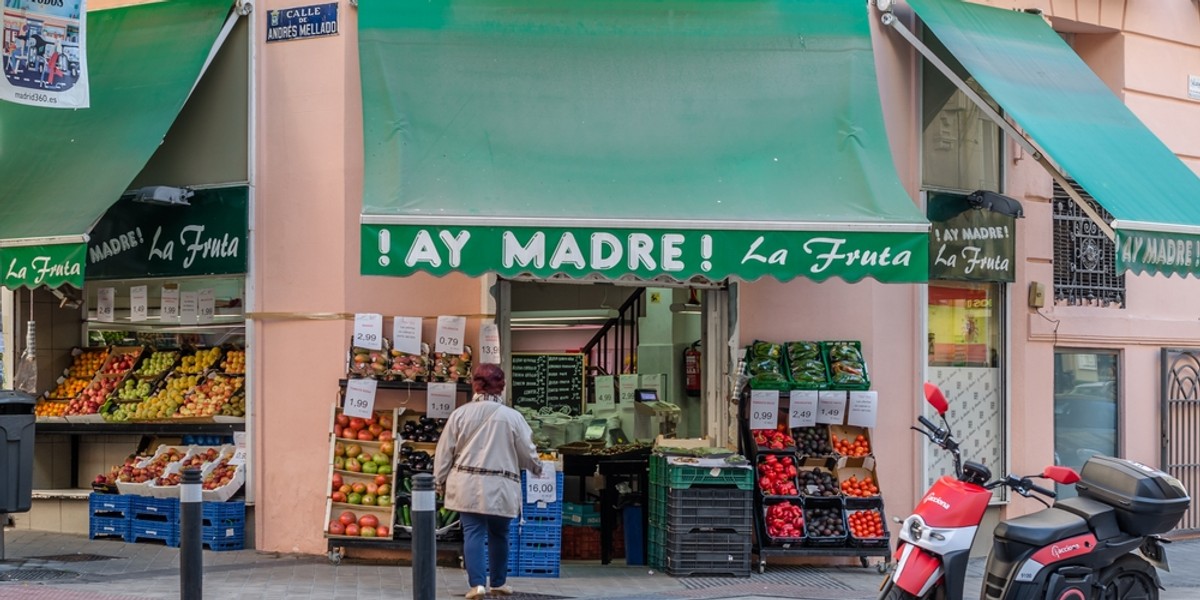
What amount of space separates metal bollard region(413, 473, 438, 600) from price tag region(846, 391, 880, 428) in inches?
190

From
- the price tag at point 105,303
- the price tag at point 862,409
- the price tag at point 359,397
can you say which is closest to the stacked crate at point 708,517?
the price tag at point 862,409

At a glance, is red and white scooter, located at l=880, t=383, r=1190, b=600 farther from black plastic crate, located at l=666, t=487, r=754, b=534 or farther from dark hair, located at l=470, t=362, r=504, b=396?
dark hair, located at l=470, t=362, r=504, b=396

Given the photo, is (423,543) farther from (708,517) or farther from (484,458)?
(708,517)

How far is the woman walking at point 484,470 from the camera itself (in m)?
9.38

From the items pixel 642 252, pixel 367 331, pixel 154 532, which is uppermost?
pixel 642 252

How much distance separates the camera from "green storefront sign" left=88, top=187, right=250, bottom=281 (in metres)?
11.4

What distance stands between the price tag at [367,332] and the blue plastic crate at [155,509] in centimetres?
212

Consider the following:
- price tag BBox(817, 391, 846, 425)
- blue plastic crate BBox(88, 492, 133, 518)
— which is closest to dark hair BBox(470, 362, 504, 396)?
price tag BBox(817, 391, 846, 425)

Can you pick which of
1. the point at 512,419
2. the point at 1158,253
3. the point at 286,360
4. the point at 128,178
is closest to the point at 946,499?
the point at 512,419

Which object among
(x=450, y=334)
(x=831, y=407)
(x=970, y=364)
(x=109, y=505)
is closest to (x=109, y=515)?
(x=109, y=505)

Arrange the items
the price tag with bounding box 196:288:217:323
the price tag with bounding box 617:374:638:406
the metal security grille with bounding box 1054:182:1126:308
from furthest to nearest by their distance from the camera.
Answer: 1. the price tag with bounding box 617:374:638:406
2. the metal security grille with bounding box 1054:182:1126:308
3. the price tag with bounding box 196:288:217:323

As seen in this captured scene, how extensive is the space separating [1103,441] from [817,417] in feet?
12.0

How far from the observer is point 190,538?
8.00m

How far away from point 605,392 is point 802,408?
9.51 ft
